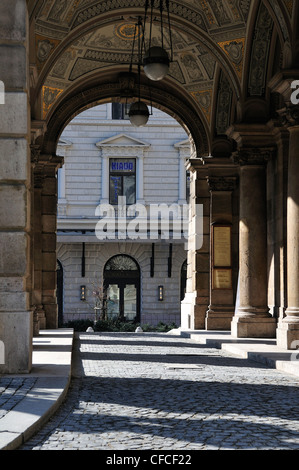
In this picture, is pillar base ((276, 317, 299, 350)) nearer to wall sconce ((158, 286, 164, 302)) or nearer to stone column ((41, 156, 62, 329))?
stone column ((41, 156, 62, 329))

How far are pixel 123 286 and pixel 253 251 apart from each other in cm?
2087

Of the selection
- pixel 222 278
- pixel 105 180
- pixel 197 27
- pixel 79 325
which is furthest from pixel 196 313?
pixel 105 180

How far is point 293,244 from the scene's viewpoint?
601 inches

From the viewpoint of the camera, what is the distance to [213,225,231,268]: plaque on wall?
24047 mm

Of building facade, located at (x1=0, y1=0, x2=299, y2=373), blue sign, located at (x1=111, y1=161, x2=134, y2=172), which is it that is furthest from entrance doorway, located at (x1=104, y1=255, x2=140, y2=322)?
building facade, located at (x1=0, y1=0, x2=299, y2=373)

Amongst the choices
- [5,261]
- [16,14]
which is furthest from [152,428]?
[16,14]

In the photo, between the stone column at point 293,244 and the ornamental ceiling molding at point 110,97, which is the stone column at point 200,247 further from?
the stone column at point 293,244

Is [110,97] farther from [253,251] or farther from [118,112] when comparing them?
[118,112]

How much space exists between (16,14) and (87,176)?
Answer: 96.3 feet

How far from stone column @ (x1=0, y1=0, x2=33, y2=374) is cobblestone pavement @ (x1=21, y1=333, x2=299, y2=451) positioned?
94cm

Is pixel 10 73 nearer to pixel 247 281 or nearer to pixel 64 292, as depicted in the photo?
pixel 247 281

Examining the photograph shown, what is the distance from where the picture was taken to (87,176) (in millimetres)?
40250

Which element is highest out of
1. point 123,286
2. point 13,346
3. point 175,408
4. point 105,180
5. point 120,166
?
point 120,166

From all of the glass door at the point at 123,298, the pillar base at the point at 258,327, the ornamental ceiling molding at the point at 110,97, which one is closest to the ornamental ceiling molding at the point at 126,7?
the ornamental ceiling molding at the point at 110,97
